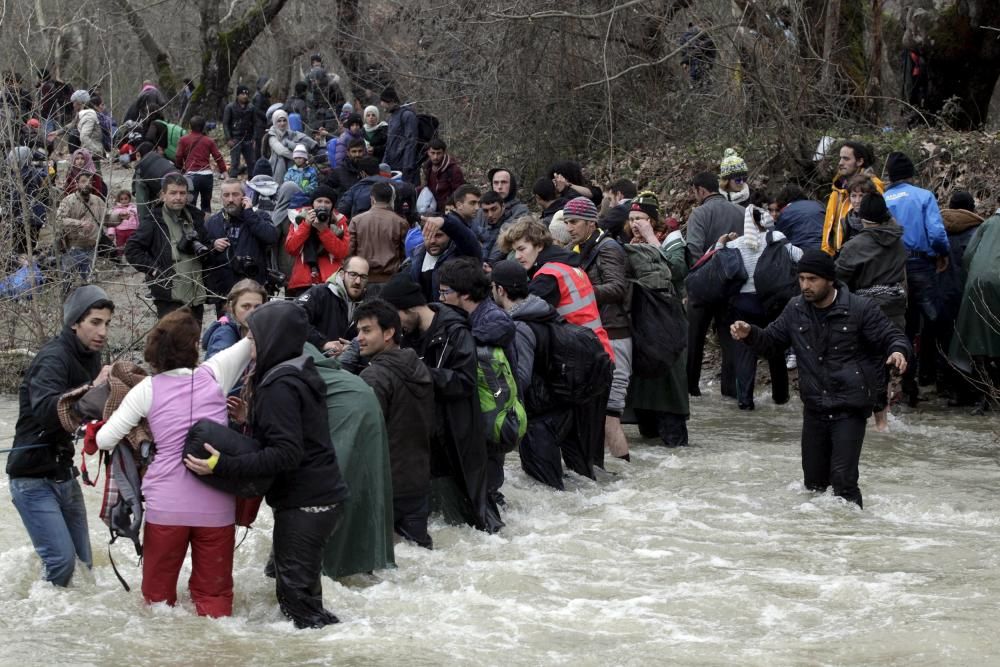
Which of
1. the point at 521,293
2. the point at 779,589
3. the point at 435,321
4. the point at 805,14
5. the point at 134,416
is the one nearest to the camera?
the point at 134,416

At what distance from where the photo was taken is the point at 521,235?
9570mm

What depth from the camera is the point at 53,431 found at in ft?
21.5

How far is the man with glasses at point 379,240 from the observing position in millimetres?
11906

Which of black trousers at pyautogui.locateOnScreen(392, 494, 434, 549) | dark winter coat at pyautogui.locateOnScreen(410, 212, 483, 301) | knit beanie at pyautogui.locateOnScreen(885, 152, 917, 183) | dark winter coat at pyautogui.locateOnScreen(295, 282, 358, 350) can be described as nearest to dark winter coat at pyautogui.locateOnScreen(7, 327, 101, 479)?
black trousers at pyautogui.locateOnScreen(392, 494, 434, 549)

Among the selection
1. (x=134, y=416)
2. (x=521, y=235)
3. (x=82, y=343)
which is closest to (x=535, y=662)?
(x=134, y=416)

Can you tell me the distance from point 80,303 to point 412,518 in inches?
88.2

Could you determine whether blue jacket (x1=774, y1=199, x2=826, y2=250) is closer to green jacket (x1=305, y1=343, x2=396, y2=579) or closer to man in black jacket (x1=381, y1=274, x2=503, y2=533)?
A: man in black jacket (x1=381, y1=274, x2=503, y2=533)

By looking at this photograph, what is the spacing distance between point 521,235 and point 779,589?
3.28 m

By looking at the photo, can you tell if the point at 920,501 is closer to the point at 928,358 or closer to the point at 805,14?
the point at 928,358

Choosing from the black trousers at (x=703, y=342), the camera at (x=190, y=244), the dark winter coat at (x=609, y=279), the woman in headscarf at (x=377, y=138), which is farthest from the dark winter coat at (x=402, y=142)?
the dark winter coat at (x=609, y=279)

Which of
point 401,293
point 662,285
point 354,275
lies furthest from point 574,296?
point 401,293

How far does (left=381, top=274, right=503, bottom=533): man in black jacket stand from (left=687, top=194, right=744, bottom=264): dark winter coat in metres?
4.82

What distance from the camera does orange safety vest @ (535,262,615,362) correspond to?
31.0 feet

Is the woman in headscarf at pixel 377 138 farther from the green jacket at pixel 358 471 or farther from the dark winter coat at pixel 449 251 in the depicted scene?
the green jacket at pixel 358 471
